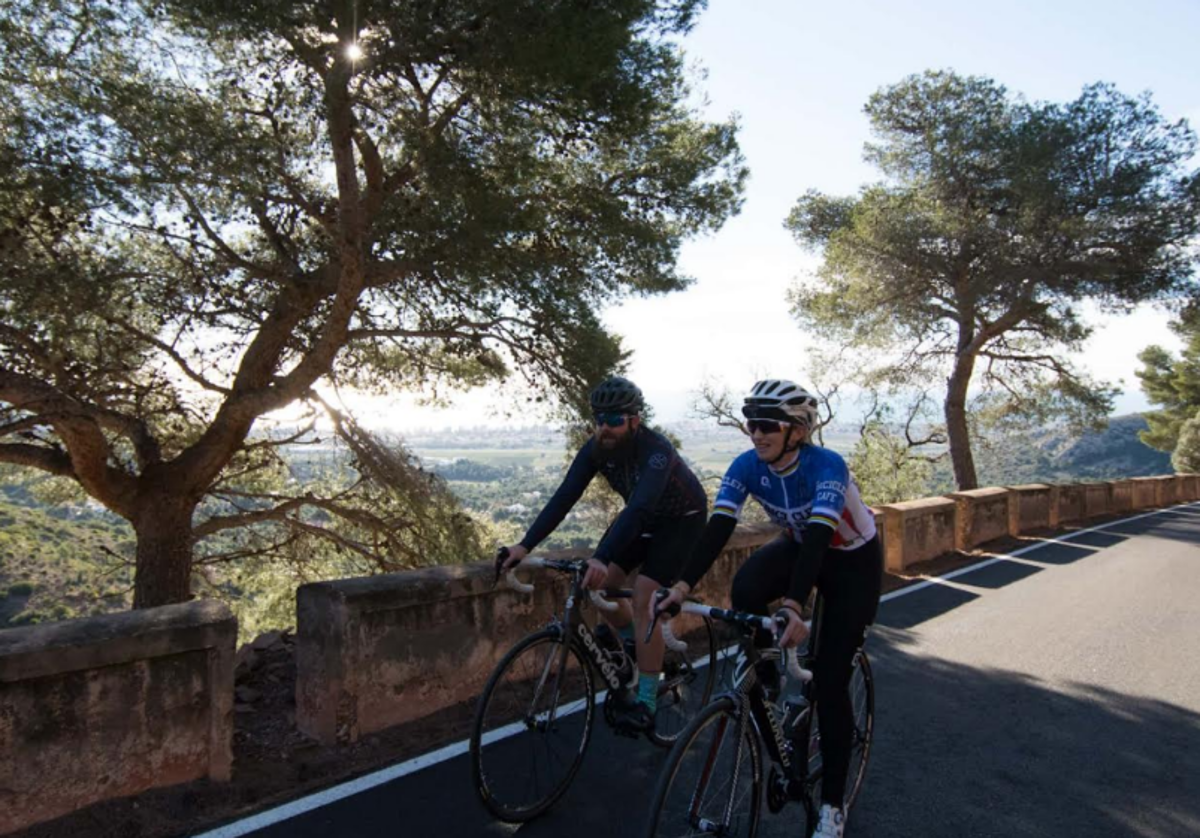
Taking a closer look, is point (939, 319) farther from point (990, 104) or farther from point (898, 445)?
point (898, 445)

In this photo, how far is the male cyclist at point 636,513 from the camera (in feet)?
13.6

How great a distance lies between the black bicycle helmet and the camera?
13.8 feet

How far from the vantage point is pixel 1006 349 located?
25.9m

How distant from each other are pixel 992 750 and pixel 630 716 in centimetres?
227

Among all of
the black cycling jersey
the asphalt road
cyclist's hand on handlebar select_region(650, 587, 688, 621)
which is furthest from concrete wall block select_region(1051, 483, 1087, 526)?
cyclist's hand on handlebar select_region(650, 587, 688, 621)

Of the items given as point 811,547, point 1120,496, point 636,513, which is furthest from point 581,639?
point 1120,496

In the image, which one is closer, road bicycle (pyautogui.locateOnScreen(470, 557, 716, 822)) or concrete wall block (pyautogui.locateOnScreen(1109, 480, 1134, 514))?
road bicycle (pyautogui.locateOnScreen(470, 557, 716, 822))

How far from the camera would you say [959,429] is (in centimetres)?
2572

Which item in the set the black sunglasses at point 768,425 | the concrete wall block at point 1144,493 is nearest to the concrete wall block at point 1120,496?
the concrete wall block at point 1144,493

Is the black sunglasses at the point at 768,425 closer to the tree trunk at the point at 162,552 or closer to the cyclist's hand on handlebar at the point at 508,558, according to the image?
the cyclist's hand on handlebar at the point at 508,558

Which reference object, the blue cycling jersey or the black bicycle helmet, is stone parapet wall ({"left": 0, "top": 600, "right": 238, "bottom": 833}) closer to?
the black bicycle helmet

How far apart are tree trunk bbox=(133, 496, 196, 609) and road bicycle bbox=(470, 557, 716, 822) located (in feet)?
29.7

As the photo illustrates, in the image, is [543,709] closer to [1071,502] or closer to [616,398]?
[616,398]

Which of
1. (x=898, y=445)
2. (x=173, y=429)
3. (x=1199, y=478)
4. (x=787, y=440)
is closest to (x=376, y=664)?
(x=787, y=440)
